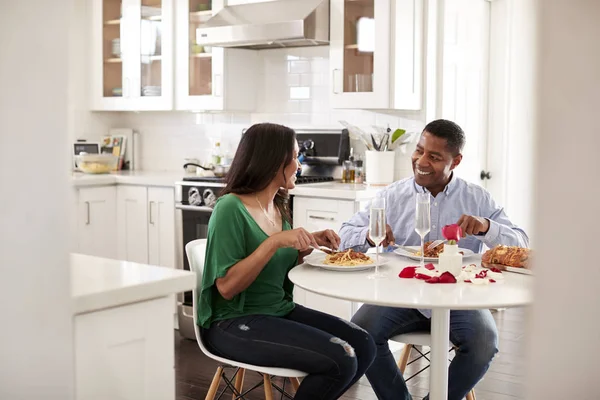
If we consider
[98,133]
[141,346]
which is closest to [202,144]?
[98,133]

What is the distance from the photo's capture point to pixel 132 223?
4992 mm

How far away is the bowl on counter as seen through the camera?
17.2 feet

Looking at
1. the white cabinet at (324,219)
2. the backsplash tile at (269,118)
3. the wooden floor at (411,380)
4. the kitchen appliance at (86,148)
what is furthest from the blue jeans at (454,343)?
the kitchen appliance at (86,148)

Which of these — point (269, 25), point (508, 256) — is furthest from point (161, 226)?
point (508, 256)

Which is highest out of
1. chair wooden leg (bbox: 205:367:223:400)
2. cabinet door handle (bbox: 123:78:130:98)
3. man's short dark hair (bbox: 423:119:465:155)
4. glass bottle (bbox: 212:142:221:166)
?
cabinet door handle (bbox: 123:78:130:98)

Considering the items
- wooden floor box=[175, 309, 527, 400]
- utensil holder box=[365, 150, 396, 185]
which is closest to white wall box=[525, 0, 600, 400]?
wooden floor box=[175, 309, 527, 400]

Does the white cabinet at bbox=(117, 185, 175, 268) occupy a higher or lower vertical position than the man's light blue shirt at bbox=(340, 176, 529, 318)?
lower

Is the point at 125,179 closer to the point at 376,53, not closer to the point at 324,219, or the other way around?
the point at 324,219

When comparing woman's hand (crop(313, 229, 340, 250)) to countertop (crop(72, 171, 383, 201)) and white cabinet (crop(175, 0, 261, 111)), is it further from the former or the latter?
white cabinet (crop(175, 0, 261, 111))

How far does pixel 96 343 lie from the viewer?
5.22 ft

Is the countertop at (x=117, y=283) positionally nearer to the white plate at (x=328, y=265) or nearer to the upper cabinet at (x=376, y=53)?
the white plate at (x=328, y=265)

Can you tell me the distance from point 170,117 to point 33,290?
467cm

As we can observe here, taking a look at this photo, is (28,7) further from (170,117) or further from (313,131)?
(170,117)

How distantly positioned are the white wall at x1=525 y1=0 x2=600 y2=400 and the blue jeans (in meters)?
1.99
